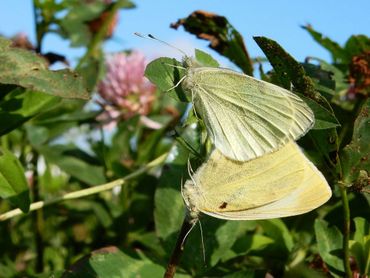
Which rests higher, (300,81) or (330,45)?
(300,81)

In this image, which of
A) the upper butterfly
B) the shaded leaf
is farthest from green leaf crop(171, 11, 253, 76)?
the shaded leaf

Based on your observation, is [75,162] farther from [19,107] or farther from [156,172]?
[19,107]

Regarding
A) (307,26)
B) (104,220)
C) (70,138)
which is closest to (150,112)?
(70,138)

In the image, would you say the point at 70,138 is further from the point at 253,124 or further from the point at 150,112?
the point at 253,124

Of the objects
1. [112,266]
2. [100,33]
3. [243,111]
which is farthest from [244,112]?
[100,33]

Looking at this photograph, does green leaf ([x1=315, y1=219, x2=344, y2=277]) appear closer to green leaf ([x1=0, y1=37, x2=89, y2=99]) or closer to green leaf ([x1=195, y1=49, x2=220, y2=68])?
green leaf ([x1=195, y1=49, x2=220, y2=68])

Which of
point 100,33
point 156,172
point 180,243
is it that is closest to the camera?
point 180,243

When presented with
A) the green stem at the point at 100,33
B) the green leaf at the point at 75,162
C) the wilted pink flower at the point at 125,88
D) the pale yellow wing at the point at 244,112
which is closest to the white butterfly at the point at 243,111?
the pale yellow wing at the point at 244,112
